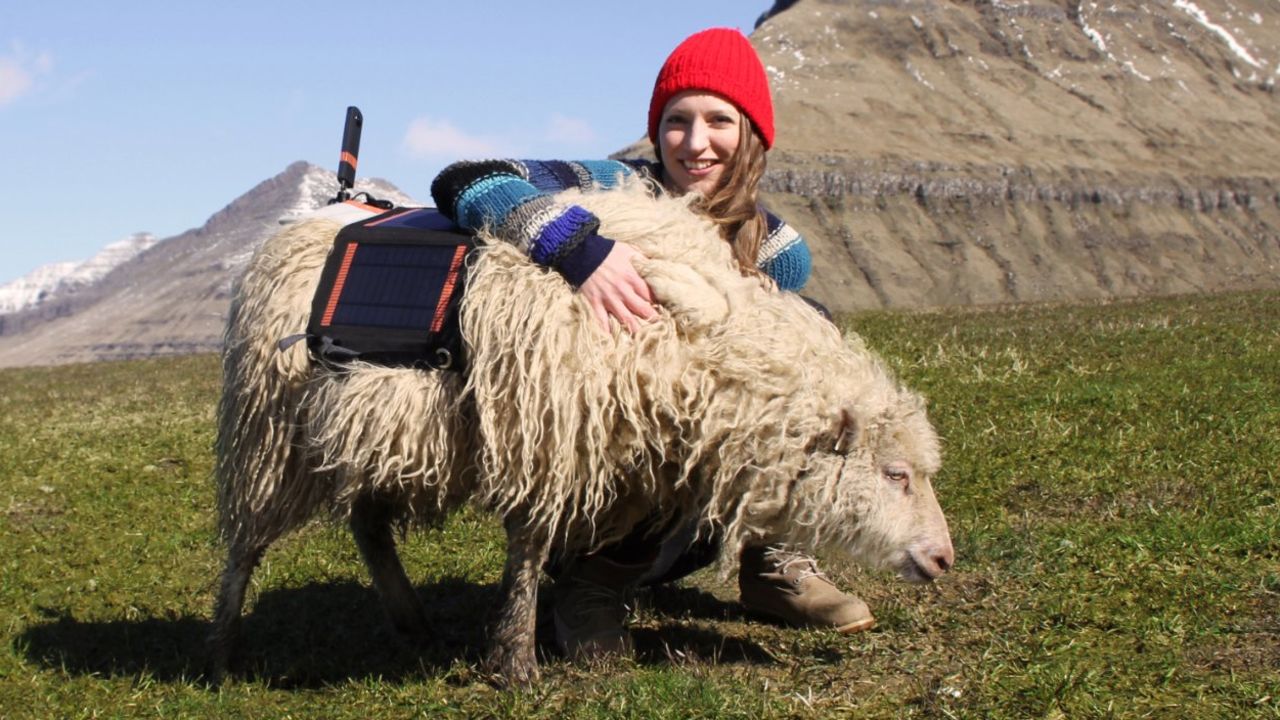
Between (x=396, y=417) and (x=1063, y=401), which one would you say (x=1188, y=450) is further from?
(x=396, y=417)

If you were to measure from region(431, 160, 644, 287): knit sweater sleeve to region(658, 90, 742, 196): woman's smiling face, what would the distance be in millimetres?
223

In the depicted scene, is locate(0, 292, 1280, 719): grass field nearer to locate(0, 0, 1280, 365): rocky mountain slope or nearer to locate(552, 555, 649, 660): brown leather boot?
locate(552, 555, 649, 660): brown leather boot

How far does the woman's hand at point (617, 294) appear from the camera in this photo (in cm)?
450

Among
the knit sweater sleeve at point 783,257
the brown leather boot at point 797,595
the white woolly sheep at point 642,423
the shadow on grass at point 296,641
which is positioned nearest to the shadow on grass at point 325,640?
the shadow on grass at point 296,641

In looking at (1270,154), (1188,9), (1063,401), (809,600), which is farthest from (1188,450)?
(1188,9)

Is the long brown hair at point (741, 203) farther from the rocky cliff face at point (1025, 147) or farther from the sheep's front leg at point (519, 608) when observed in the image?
the rocky cliff face at point (1025, 147)

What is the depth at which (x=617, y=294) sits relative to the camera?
14.8ft

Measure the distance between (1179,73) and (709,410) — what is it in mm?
194510

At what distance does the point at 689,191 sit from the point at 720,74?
1.71 ft

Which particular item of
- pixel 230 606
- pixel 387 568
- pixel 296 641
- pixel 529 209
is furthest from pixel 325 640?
pixel 529 209

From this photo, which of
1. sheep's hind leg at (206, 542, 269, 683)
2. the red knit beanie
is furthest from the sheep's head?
sheep's hind leg at (206, 542, 269, 683)

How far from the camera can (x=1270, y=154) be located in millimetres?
160250

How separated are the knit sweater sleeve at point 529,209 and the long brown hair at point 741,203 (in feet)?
1.32

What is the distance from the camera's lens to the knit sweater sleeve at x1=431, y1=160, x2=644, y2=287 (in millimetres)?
4543
